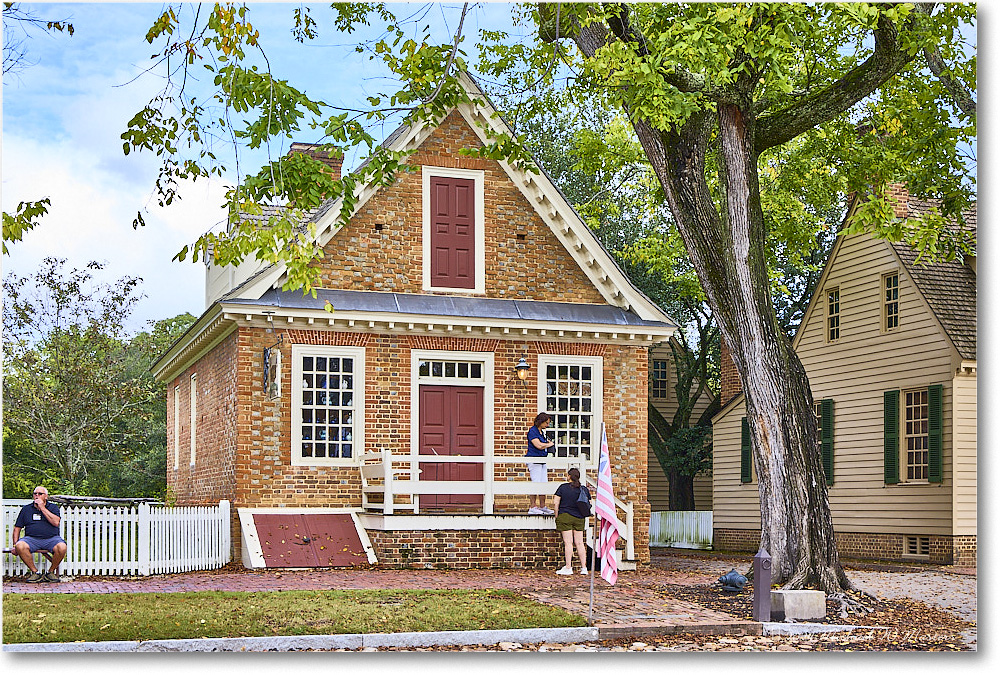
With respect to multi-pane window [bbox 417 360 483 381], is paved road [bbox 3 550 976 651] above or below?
below

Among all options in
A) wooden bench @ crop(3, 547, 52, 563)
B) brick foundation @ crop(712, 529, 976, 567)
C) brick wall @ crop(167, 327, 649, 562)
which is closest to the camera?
wooden bench @ crop(3, 547, 52, 563)

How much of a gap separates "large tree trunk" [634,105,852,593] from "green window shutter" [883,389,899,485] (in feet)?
20.4

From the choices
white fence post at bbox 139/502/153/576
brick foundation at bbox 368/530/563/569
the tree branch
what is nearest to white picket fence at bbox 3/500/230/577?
white fence post at bbox 139/502/153/576

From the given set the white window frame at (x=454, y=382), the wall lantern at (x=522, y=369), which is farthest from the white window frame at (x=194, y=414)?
the wall lantern at (x=522, y=369)

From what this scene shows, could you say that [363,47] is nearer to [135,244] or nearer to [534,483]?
[135,244]

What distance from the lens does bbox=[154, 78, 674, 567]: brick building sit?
1441 cm

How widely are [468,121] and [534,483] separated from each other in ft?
16.4

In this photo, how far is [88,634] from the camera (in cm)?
896

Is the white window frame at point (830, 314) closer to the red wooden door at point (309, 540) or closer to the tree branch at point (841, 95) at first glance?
the tree branch at point (841, 95)

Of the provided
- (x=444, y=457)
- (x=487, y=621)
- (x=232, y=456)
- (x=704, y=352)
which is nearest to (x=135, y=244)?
(x=232, y=456)

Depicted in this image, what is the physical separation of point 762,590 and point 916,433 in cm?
823

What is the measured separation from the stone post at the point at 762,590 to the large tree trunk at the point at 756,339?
1.41 metres

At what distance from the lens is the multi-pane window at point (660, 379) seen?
2834 cm

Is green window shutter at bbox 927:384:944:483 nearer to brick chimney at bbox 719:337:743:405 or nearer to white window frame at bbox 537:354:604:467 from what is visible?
white window frame at bbox 537:354:604:467
